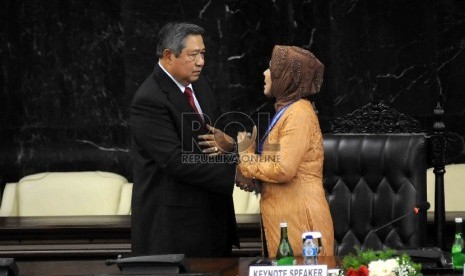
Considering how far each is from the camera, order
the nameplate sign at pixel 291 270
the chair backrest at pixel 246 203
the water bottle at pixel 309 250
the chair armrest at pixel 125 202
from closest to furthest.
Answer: the nameplate sign at pixel 291 270, the water bottle at pixel 309 250, the chair backrest at pixel 246 203, the chair armrest at pixel 125 202

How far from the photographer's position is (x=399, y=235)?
16.9ft

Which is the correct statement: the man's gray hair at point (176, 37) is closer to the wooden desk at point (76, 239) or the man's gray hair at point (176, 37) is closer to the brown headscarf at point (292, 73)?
the brown headscarf at point (292, 73)

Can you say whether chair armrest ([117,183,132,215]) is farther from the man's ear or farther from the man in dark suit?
the man's ear

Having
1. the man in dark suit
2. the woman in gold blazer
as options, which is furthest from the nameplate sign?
the man in dark suit

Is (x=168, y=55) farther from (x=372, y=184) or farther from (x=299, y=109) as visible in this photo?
(x=372, y=184)

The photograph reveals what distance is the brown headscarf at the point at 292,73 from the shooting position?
15.4 feet

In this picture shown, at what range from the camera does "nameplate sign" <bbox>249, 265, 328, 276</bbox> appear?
13.1ft

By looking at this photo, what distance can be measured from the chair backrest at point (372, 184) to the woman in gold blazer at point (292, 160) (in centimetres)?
37

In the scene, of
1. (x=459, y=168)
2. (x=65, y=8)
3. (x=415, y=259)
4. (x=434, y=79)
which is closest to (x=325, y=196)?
(x=415, y=259)

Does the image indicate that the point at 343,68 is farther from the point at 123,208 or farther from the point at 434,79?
the point at 123,208

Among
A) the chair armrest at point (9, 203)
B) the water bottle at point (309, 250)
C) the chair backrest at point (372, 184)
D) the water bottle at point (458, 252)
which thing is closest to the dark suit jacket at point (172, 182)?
the chair backrest at point (372, 184)

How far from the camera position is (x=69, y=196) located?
6.86m

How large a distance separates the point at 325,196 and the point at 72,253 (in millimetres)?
1252

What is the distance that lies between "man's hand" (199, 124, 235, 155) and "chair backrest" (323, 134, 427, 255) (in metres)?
0.48
